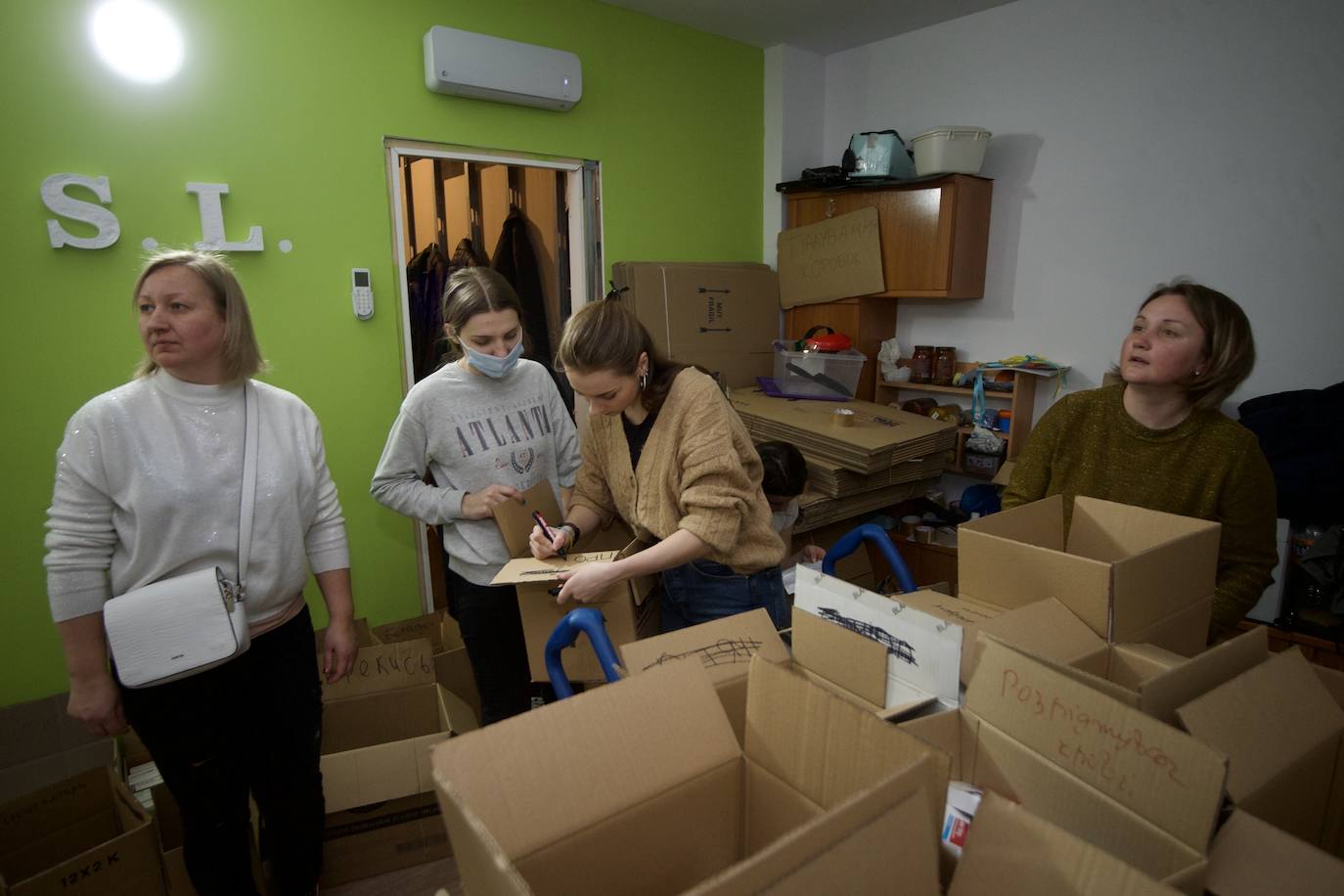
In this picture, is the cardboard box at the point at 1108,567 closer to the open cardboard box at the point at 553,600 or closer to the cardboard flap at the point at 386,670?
the open cardboard box at the point at 553,600

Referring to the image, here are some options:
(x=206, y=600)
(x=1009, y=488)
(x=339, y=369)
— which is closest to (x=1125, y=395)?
(x=1009, y=488)

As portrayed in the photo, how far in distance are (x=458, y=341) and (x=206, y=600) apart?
2.72ft

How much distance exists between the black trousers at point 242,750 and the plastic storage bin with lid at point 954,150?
2970mm

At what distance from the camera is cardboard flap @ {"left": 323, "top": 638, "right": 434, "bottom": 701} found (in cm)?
214

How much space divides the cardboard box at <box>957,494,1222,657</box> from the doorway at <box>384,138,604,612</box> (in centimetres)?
222

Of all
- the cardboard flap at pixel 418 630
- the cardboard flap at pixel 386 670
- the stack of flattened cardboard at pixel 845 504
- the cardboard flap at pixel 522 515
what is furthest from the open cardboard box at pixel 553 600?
the stack of flattened cardboard at pixel 845 504

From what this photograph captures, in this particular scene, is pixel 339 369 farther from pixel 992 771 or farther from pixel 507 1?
pixel 992 771

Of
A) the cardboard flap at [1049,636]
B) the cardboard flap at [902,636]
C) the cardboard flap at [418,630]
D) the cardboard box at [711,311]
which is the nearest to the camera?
the cardboard flap at [902,636]

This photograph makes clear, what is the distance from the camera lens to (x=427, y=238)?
4074 millimetres

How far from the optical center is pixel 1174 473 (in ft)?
4.84

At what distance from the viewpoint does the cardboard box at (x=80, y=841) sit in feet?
4.92

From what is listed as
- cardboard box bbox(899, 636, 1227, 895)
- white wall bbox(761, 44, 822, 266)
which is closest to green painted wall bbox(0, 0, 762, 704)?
white wall bbox(761, 44, 822, 266)

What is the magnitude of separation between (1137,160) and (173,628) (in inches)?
140

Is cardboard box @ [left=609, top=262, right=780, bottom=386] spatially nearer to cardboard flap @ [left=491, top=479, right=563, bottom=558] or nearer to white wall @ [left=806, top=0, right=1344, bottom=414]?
white wall @ [left=806, top=0, right=1344, bottom=414]
